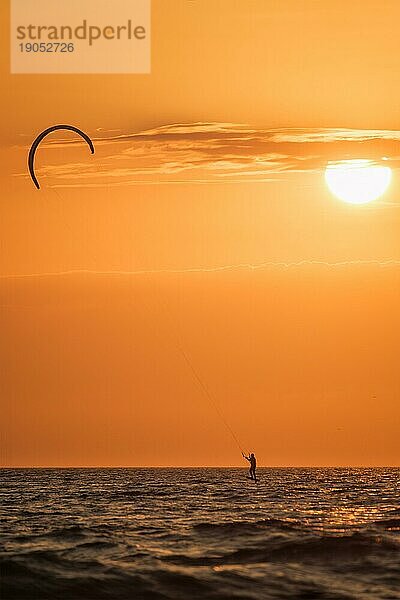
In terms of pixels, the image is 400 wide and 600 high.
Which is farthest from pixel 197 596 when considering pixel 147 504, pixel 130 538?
pixel 147 504

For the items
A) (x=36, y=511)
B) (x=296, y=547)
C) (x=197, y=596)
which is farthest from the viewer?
(x=36, y=511)

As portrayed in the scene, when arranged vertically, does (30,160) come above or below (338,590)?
above

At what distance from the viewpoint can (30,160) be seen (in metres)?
39.4

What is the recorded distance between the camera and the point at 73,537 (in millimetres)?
34750

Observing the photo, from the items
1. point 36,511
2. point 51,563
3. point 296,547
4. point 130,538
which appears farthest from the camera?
point 36,511

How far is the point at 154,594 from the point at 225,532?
1072 cm

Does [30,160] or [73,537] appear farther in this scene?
[30,160]

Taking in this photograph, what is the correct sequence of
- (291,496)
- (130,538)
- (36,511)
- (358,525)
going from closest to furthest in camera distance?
(130,538)
(358,525)
(36,511)
(291,496)

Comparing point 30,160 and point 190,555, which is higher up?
point 30,160

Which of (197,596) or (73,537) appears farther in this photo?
(73,537)

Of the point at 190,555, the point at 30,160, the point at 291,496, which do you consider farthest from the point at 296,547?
the point at 291,496

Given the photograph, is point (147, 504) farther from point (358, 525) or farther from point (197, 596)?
point (197, 596)

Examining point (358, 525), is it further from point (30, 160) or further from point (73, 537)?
point (30, 160)

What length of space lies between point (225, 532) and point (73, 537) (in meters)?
4.91
